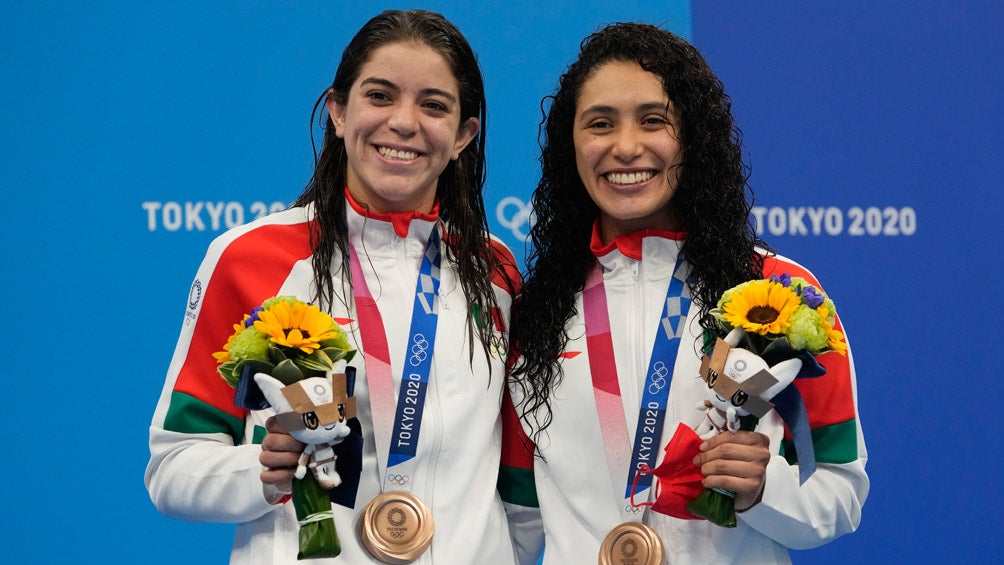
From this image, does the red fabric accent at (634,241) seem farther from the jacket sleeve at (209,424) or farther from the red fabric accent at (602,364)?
the jacket sleeve at (209,424)

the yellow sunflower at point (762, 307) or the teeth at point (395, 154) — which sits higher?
the teeth at point (395, 154)

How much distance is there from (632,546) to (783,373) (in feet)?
1.66

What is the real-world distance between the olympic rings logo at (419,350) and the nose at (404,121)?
42 centimetres

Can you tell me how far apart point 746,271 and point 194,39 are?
2046mm

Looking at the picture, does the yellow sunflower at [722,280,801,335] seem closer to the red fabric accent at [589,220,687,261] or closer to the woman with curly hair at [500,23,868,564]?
the woman with curly hair at [500,23,868,564]

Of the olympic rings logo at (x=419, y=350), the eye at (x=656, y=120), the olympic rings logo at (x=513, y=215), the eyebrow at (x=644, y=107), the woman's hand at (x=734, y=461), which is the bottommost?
the woman's hand at (x=734, y=461)

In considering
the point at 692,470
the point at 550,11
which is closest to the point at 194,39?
the point at 550,11

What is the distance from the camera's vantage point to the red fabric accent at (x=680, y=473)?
2.10m

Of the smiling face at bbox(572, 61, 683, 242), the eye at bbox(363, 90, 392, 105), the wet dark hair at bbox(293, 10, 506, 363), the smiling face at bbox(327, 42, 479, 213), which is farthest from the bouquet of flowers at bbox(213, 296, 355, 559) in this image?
the smiling face at bbox(572, 61, 683, 242)

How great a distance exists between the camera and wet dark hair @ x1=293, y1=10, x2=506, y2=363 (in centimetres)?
240

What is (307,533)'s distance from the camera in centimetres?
205

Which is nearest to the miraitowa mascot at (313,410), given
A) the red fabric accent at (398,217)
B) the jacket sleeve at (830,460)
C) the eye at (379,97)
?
the red fabric accent at (398,217)

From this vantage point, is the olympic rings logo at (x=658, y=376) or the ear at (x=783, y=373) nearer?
the ear at (x=783, y=373)

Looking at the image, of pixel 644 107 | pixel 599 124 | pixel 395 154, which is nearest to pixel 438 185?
pixel 395 154
